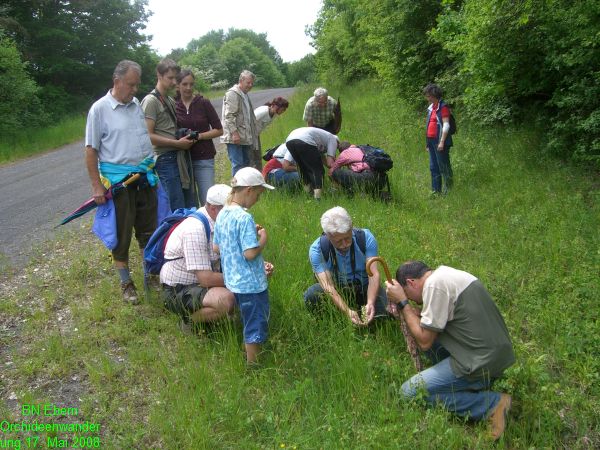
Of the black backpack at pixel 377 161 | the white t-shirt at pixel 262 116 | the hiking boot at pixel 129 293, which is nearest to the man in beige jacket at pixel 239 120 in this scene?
the white t-shirt at pixel 262 116

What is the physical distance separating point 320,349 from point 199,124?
9.98 ft

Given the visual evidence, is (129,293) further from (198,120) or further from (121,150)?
(198,120)

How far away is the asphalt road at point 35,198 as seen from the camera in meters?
6.68

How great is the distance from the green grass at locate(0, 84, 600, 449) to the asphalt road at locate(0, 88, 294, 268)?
51 cm

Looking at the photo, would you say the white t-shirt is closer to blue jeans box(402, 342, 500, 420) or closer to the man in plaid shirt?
the man in plaid shirt

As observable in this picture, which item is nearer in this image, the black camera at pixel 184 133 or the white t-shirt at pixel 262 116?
the black camera at pixel 184 133

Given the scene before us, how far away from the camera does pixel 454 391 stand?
10.5ft

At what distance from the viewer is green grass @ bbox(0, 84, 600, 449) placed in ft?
10.0

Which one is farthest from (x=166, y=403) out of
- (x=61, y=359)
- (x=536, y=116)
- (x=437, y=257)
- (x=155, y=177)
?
(x=536, y=116)

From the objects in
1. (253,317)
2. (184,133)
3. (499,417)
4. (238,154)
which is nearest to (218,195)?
(253,317)

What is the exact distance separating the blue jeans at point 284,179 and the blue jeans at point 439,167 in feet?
6.31

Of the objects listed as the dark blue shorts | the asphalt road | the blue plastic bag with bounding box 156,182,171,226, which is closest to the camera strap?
the blue plastic bag with bounding box 156,182,171,226

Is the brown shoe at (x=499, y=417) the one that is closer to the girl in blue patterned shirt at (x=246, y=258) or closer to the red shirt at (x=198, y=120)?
the girl in blue patterned shirt at (x=246, y=258)

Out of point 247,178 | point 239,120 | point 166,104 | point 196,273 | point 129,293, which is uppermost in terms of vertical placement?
point 166,104
